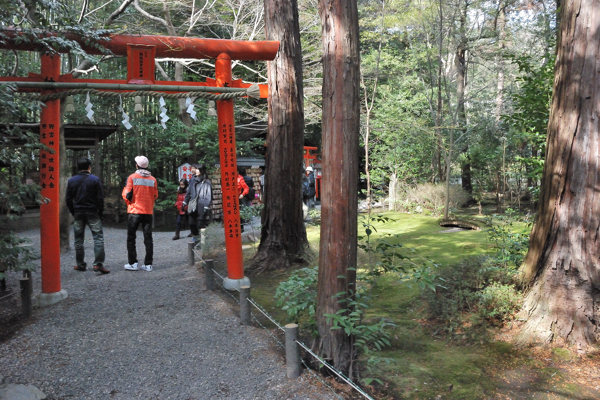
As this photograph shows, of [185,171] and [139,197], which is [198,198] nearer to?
[139,197]

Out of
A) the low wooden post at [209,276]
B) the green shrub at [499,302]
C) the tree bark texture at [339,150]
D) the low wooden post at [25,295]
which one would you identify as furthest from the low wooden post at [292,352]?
the low wooden post at [25,295]

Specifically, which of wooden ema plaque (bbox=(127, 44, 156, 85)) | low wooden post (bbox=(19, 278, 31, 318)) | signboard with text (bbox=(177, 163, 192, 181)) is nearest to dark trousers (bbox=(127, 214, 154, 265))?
low wooden post (bbox=(19, 278, 31, 318))

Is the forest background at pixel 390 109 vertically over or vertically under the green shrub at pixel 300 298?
over

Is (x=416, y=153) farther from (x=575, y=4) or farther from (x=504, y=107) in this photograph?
(x=575, y=4)

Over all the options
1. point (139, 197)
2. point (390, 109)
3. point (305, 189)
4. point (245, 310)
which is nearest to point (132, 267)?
point (139, 197)

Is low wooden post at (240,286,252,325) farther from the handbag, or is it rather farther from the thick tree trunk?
the thick tree trunk

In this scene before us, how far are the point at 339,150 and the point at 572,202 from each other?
256 cm

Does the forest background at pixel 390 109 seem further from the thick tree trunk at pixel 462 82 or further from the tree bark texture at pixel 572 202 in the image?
the tree bark texture at pixel 572 202

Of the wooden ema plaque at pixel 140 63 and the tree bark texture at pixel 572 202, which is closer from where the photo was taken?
the tree bark texture at pixel 572 202

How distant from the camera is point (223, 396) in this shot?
11.4 feet

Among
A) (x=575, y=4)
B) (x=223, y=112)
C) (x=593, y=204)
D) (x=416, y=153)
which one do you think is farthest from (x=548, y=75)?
(x=416, y=153)

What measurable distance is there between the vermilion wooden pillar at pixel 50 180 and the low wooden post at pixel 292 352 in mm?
3568

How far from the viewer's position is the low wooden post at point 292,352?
11.7ft

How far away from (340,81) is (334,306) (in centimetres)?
186
